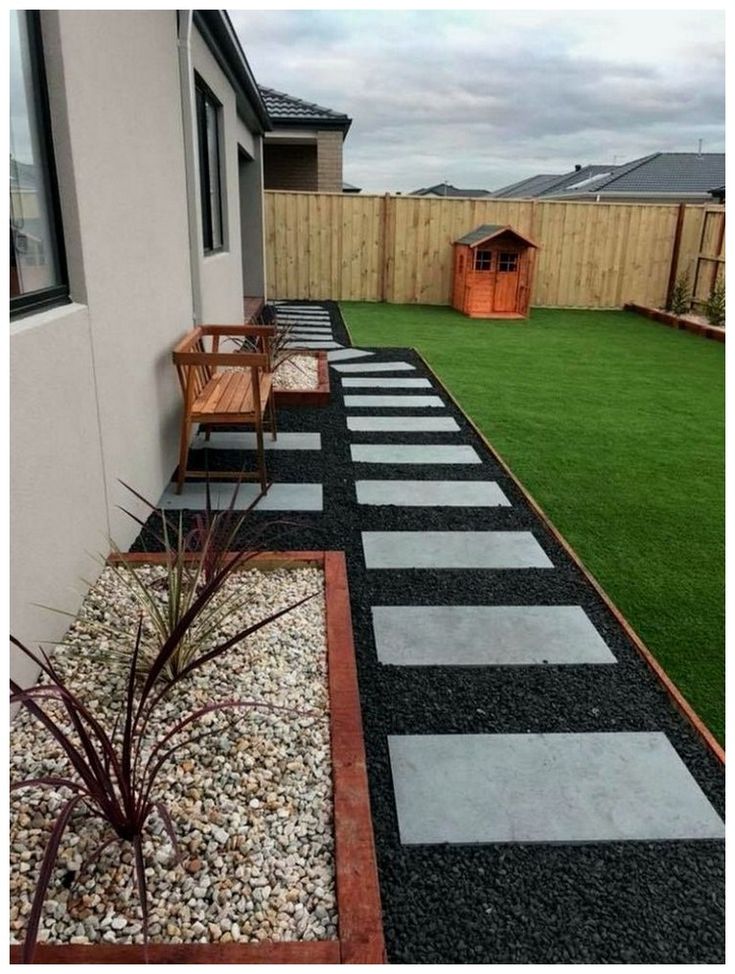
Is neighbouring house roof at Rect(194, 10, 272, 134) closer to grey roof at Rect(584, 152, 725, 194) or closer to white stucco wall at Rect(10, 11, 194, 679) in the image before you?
white stucco wall at Rect(10, 11, 194, 679)

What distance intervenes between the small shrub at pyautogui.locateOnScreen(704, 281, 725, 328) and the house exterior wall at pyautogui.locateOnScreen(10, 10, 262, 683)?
968 centimetres

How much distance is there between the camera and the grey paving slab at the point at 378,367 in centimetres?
748

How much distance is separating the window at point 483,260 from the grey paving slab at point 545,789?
10.7m

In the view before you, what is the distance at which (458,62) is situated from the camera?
1188cm

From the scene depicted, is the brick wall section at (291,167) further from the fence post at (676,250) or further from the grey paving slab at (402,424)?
the grey paving slab at (402,424)

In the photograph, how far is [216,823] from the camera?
64.7 inches

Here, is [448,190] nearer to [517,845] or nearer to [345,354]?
[345,354]

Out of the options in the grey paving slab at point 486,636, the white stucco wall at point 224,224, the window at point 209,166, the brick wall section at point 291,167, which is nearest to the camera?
the grey paving slab at point 486,636

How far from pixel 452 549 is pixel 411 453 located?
1.51 meters

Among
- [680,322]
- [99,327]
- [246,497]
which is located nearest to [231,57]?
[246,497]

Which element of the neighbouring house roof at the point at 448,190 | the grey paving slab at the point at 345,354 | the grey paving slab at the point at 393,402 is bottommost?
the grey paving slab at the point at 393,402

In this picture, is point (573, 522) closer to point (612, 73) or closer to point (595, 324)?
point (595, 324)

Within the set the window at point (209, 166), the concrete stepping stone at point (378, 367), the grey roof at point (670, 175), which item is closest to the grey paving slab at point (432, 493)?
the window at point (209, 166)

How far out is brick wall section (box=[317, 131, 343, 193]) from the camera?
563 inches
